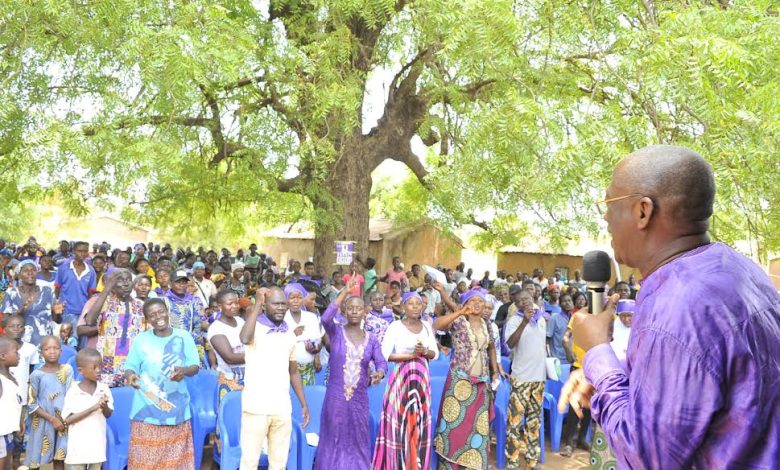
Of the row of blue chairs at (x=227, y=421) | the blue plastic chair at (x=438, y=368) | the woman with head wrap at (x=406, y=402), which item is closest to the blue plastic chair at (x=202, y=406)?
the row of blue chairs at (x=227, y=421)

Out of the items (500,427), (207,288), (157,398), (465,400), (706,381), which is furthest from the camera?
(207,288)

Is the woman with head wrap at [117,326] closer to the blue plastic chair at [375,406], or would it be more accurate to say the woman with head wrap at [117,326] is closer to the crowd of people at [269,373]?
the crowd of people at [269,373]

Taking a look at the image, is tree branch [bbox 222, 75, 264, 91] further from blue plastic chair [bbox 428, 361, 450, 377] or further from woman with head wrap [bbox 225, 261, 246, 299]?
blue plastic chair [bbox 428, 361, 450, 377]

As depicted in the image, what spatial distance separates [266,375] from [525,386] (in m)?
3.01

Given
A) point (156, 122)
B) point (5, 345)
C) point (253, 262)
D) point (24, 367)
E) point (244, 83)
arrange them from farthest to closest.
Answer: point (253, 262), point (244, 83), point (156, 122), point (24, 367), point (5, 345)

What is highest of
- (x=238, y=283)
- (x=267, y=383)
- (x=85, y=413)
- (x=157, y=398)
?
(x=238, y=283)

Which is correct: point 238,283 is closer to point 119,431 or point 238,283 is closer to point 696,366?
point 119,431

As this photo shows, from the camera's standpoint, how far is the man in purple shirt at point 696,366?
1.44 m

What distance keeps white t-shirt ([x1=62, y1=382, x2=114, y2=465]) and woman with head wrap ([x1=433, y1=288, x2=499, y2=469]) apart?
2.77 m

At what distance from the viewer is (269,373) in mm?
5160

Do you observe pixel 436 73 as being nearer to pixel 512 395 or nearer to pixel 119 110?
pixel 119 110

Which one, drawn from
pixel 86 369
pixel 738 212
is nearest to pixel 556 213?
pixel 738 212

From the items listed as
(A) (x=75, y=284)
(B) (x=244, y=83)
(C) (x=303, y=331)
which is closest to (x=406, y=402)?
(C) (x=303, y=331)

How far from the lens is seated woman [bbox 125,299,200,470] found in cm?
489
